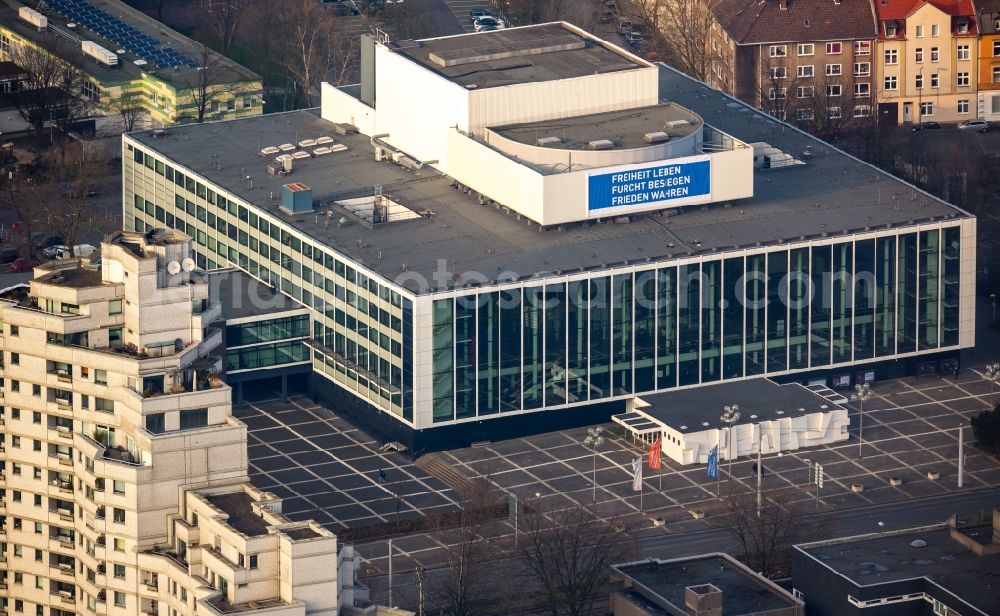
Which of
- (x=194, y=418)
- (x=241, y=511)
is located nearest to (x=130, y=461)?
(x=194, y=418)

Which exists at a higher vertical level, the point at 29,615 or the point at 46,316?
the point at 46,316

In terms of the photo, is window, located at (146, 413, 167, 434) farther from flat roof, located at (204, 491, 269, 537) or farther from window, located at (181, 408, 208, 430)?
flat roof, located at (204, 491, 269, 537)

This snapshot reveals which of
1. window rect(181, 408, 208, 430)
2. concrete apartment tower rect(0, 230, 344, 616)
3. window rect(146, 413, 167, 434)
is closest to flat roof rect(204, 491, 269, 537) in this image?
concrete apartment tower rect(0, 230, 344, 616)

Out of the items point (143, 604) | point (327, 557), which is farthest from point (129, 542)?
point (327, 557)

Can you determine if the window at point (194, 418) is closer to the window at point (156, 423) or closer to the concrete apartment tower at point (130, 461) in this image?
Result: the concrete apartment tower at point (130, 461)

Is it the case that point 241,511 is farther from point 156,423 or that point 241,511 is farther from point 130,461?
point 130,461

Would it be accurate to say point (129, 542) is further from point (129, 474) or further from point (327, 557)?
point (327, 557)

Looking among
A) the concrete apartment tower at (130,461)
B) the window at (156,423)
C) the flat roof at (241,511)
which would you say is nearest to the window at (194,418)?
the concrete apartment tower at (130,461)
